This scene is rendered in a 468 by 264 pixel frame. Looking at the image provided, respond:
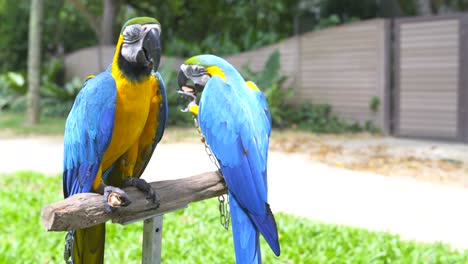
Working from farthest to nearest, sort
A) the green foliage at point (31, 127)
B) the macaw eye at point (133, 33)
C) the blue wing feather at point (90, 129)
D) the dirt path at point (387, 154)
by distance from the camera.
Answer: the green foliage at point (31, 127), the dirt path at point (387, 154), the blue wing feather at point (90, 129), the macaw eye at point (133, 33)

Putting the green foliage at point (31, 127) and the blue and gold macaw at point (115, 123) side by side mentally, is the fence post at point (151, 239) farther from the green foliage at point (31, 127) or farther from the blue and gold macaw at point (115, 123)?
the green foliage at point (31, 127)

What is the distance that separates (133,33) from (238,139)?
52 centimetres

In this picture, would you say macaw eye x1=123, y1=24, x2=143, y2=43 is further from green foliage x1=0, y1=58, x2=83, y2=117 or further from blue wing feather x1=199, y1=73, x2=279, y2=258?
green foliage x1=0, y1=58, x2=83, y2=117

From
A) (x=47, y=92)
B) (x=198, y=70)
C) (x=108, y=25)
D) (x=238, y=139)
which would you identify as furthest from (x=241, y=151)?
(x=108, y=25)

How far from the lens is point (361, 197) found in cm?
485

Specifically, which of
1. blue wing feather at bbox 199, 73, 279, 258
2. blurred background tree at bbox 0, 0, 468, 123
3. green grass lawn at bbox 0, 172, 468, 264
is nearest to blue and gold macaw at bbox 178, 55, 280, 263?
blue wing feather at bbox 199, 73, 279, 258

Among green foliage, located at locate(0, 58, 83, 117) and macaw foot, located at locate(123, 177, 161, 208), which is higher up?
macaw foot, located at locate(123, 177, 161, 208)

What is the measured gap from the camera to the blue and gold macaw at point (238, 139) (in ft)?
5.53

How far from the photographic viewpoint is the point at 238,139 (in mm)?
1796

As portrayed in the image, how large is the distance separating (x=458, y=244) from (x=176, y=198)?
2.51 m

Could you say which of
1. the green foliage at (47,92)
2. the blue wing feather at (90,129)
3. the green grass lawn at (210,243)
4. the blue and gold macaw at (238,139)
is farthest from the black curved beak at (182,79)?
the green foliage at (47,92)

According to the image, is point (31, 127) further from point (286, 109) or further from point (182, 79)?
point (182, 79)

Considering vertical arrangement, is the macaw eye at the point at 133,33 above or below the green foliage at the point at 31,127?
above

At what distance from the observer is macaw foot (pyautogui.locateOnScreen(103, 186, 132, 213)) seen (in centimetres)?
162
